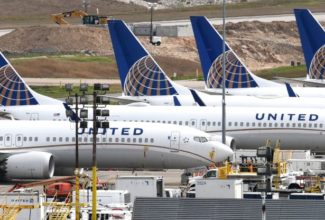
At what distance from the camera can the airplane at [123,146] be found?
8081 centimetres

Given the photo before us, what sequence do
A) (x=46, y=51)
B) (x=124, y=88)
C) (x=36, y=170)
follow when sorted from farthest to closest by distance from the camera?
(x=46, y=51) < (x=124, y=88) < (x=36, y=170)

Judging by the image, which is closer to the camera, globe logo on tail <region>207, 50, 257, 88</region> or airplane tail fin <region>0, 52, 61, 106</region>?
airplane tail fin <region>0, 52, 61, 106</region>

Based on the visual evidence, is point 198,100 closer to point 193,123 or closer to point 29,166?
point 193,123

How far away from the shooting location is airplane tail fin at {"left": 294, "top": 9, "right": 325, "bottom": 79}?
116m

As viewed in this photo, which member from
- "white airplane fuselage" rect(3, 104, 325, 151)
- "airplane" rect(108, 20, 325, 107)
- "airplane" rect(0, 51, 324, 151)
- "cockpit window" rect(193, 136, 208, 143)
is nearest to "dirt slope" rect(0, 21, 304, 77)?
"airplane" rect(108, 20, 325, 107)

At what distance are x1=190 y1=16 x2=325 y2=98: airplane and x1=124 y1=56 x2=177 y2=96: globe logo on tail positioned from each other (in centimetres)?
663

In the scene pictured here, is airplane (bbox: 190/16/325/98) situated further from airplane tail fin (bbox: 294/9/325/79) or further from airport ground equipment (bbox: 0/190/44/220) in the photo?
airport ground equipment (bbox: 0/190/44/220)

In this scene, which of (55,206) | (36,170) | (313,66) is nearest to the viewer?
(55,206)

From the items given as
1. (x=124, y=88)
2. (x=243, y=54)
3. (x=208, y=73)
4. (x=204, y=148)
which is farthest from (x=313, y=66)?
(x=243, y=54)

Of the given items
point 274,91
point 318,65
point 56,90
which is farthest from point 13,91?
point 56,90

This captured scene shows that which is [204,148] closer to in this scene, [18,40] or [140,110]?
[140,110]

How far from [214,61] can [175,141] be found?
91.6 ft

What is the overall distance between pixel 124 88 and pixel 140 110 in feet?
41.0

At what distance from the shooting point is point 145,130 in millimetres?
81125
